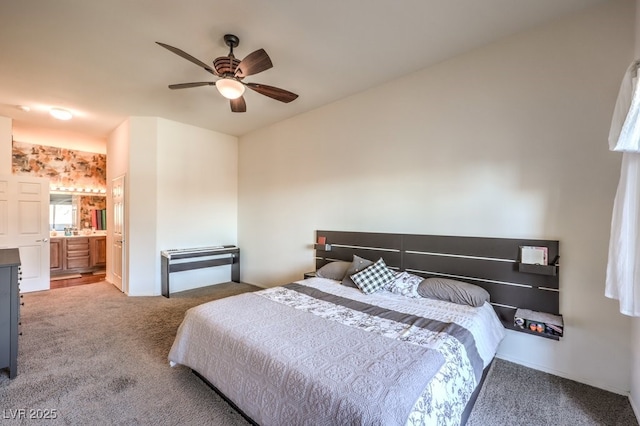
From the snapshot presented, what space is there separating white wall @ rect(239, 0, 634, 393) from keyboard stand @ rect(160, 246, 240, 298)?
2.41m

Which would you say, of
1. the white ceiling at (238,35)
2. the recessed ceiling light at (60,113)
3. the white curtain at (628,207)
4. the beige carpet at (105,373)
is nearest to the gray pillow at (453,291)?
the white curtain at (628,207)

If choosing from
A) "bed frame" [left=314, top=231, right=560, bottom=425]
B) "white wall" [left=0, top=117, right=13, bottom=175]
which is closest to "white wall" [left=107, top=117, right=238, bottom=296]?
"white wall" [left=0, top=117, right=13, bottom=175]

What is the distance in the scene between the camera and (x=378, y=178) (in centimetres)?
342

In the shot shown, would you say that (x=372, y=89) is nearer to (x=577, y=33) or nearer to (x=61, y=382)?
(x=577, y=33)

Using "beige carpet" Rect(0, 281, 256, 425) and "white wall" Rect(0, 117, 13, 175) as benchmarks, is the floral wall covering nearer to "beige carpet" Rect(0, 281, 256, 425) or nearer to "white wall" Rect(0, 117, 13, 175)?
"white wall" Rect(0, 117, 13, 175)

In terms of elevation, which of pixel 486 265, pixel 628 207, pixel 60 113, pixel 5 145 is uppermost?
pixel 60 113

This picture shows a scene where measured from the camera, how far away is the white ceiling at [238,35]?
2.16 metres

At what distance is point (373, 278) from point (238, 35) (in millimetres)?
2638

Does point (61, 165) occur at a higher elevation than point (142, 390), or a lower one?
higher

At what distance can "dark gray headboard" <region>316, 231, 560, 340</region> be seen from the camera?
232cm

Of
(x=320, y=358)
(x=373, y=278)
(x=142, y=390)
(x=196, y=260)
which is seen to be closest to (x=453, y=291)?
(x=373, y=278)

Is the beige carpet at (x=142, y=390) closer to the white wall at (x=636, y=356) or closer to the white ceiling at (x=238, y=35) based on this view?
the white wall at (x=636, y=356)

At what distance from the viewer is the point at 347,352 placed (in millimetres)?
1577

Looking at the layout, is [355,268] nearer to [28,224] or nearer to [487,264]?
[487,264]
